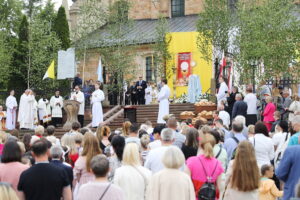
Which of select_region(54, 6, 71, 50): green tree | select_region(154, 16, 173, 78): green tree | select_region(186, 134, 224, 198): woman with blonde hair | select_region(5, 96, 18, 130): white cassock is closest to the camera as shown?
select_region(186, 134, 224, 198): woman with blonde hair

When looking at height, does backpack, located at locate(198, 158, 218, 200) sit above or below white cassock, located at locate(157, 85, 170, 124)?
below

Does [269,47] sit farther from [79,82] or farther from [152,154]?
[152,154]

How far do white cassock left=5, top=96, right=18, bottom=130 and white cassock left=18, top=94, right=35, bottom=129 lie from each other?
2.08 feet

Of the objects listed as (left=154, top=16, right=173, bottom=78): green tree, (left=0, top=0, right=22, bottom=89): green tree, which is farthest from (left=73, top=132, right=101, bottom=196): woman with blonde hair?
(left=0, top=0, right=22, bottom=89): green tree

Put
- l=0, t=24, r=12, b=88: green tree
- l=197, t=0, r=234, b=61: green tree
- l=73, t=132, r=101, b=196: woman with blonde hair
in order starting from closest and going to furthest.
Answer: l=73, t=132, r=101, b=196: woman with blonde hair
l=197, t=0, r=234, b=61: green tree
l=0, t=24, r=12, b=88: green tree

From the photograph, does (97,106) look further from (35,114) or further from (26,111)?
(26,111)

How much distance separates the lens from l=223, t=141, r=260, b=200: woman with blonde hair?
8.05 metres

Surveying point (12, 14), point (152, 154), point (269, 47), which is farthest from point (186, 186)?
point (12, 14)

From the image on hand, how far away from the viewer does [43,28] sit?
121ft

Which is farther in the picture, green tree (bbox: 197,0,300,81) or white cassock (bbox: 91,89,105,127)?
white cassock (bbox: 91,89,105,127)

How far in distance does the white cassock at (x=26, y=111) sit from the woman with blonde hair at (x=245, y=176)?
2239cm

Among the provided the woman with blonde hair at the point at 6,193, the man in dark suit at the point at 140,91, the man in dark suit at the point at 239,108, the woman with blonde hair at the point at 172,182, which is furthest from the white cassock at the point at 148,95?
the woman with blonde hair at the point at 6,193

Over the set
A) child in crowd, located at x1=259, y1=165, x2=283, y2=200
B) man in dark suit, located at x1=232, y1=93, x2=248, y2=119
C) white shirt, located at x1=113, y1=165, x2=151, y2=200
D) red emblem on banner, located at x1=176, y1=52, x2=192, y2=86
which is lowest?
child in crowd, located at x1=259, y1=165, x2=283, y2=200

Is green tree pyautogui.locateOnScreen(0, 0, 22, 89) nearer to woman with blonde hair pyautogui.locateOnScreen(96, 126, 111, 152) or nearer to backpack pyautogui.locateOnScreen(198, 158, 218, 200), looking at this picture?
woman with blonde hair pyautogui.locateOnScreen(96, 126, 111, 152)
